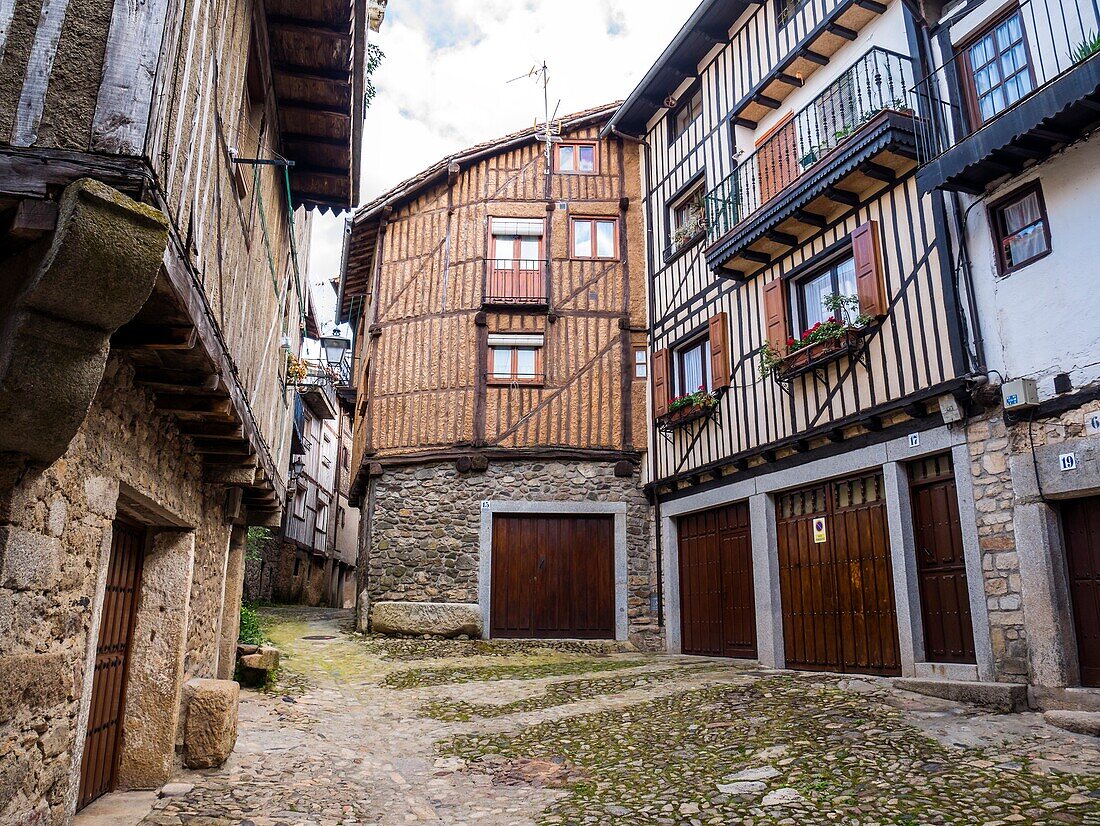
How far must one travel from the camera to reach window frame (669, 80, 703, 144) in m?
13.5

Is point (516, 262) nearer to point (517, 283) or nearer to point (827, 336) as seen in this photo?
point (517, 283)

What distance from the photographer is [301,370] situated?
29.8 ft

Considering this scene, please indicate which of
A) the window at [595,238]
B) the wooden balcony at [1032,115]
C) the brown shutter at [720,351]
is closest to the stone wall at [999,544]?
the wooden balcony at [1032,115]

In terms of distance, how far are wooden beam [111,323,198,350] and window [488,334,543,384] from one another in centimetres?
1109

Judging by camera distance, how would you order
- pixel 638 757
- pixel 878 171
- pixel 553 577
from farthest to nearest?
pixel 553 577 → pixel 878 171 → pixel 638 757

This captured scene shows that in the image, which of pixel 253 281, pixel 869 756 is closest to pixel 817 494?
pixel 869 756

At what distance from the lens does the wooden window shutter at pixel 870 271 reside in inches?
347

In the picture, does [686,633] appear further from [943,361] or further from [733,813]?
[733,813]


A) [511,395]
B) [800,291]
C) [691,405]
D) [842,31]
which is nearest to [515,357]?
[511,395]

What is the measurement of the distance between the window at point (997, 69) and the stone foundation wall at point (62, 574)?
25.3 feet

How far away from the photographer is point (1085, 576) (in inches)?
264

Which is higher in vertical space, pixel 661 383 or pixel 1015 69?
pixel 1015 69

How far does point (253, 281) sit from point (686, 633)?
9243 mm

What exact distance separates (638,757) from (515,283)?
1029cm
